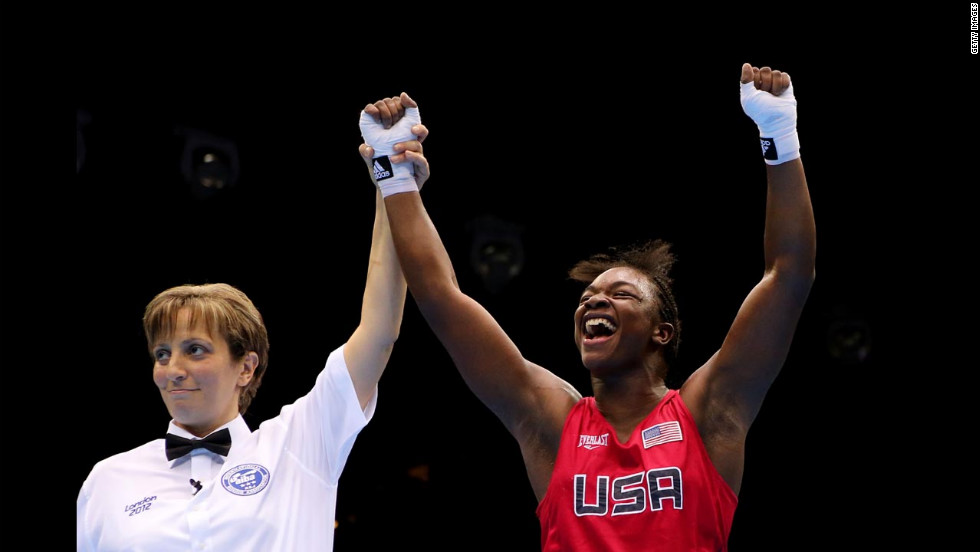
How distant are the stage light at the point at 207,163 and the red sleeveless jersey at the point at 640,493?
2701mm

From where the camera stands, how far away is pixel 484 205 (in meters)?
5.17

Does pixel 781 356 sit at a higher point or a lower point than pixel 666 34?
lower

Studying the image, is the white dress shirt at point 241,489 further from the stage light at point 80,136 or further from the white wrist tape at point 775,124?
the stage light at point 80,136

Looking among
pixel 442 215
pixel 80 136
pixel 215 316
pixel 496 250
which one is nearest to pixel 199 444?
pixel 215 316

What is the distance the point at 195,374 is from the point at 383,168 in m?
0.64

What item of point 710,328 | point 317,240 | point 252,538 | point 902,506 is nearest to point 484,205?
point 317,240

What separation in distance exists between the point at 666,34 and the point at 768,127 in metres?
1.93

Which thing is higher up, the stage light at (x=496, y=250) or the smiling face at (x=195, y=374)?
the stage light at (x=496, y=250)

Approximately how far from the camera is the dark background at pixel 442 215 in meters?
4.18

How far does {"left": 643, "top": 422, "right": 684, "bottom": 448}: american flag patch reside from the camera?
2367mm

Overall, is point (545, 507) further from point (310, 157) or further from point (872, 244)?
point (872, 244)

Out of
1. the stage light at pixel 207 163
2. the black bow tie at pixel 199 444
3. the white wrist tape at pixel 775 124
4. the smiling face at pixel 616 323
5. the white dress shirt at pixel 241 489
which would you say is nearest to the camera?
the white dress shirt at pixel 241 489

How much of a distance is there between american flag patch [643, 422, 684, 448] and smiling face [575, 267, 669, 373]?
191 mm

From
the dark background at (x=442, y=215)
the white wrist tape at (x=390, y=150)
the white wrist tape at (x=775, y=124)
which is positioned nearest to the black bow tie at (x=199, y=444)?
the white wrist tape at (x=390, y=150)
